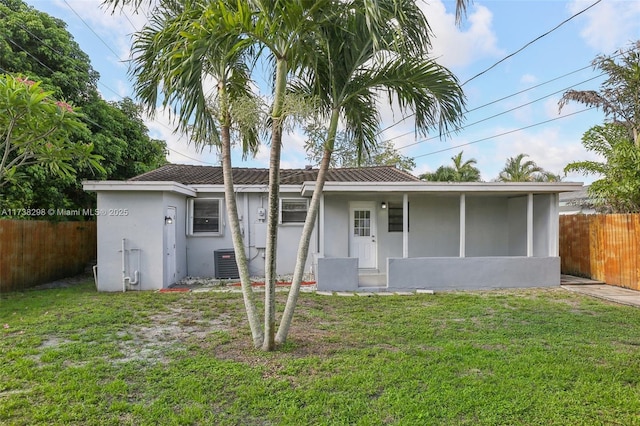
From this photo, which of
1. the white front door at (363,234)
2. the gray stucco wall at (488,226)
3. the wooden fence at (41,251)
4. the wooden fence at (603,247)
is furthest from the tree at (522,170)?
the wooden fence at (41,251)

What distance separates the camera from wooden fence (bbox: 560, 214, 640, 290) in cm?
881

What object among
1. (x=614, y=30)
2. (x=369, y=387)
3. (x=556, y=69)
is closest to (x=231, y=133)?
(x=369, y=387)

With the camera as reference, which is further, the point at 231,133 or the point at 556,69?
the point at 556,69

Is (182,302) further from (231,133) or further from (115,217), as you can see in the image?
(231,133)

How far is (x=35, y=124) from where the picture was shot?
18.5ft

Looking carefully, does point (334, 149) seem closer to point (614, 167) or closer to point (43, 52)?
point (614, 167)

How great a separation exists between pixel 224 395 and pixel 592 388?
11.8ft

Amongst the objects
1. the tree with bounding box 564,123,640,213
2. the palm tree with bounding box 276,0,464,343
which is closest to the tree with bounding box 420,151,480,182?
the tree with bounding box 564,123,640,213

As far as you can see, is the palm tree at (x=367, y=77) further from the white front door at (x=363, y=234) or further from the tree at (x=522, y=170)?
the tree at (x=522, y=170)

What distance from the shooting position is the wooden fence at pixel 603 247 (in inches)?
347

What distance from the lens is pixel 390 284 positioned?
893 cm

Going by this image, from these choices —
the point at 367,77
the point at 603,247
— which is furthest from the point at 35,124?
the point at 603,247

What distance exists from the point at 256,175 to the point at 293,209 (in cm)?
240

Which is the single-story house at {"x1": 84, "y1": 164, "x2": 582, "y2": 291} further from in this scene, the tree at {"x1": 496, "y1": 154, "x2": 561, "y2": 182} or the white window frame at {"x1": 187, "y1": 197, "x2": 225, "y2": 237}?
the tree at {"x1": 496, "y1": 154, "x2": 561, "y2": 182}
